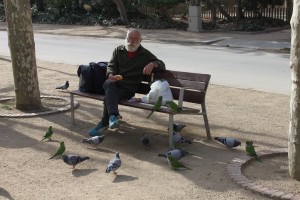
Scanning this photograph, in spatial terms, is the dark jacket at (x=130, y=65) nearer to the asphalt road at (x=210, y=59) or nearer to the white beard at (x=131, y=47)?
the white beard at (x=131, y=47)

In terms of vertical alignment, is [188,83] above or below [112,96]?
above

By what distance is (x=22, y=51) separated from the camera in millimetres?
8453

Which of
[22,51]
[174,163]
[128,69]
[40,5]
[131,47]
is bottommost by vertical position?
[174,163]

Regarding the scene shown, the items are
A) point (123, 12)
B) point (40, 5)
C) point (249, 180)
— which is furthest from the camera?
point (40, 5)

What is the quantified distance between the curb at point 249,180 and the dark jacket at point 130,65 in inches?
74.9

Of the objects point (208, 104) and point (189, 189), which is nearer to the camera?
point (189, 189)

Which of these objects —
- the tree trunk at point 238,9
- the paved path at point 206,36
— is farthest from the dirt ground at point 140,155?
the tree trunk at point 238,9

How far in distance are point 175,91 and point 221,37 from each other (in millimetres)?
16102

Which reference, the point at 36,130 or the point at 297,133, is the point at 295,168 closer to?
the point at 297,133

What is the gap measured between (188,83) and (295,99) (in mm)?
2002

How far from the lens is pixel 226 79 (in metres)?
12.1

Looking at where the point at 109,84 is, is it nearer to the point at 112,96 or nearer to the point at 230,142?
the point at 112,96

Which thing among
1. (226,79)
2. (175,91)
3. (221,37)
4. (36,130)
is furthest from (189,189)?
(221,37)

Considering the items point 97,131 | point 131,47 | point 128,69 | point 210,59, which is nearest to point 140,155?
point 97,131
